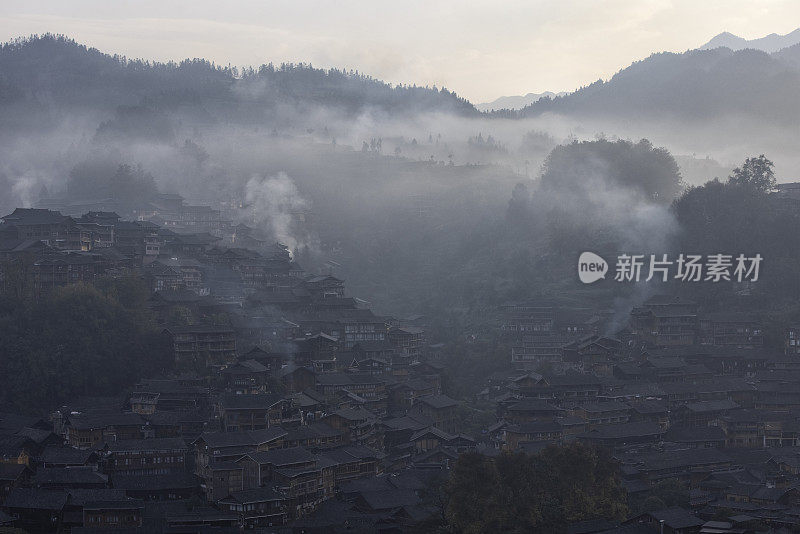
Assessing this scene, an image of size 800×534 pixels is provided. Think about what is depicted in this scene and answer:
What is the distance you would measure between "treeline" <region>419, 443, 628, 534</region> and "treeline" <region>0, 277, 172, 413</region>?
1498cm

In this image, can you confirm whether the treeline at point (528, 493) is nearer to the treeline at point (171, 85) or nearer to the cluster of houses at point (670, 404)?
the cluster of houses at point (670, 404)

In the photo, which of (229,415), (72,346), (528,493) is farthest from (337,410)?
(72,346)

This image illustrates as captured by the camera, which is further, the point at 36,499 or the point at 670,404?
the point at 670,404

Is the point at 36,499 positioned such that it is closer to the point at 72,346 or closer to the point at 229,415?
→ the point at 229,415

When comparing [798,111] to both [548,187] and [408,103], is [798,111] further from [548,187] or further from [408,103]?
[408,103]

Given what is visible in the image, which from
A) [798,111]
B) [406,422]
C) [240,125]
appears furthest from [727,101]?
[406,422]

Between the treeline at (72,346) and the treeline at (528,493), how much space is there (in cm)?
1498

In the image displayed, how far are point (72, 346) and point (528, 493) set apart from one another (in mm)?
19953

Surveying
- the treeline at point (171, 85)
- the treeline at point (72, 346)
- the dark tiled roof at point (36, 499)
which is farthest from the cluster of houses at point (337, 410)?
the treeline at point (171, 85)

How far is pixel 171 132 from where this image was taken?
91.3 meters

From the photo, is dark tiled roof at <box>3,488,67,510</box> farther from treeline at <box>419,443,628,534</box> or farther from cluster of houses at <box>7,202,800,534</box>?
treeline at <box>419,443,628,534</box>

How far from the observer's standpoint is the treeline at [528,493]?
99.7 feet

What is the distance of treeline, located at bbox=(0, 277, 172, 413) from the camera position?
39.1 meters

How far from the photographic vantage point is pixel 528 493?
31.3m
